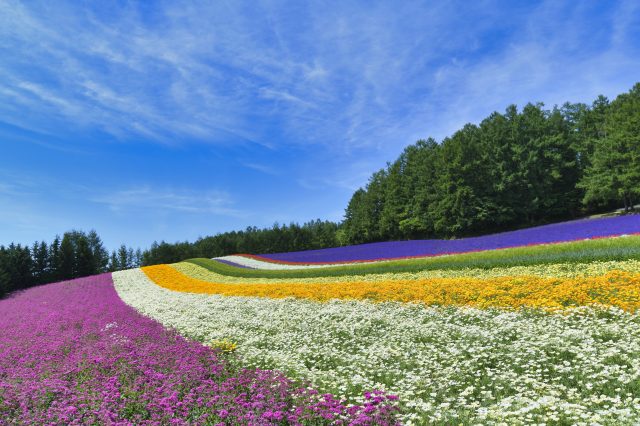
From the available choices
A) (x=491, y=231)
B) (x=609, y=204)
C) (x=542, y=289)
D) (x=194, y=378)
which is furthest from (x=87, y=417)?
(x=609, y=204)

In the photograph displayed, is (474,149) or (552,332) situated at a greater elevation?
(474,149)

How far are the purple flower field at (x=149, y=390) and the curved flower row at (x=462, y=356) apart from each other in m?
0.68

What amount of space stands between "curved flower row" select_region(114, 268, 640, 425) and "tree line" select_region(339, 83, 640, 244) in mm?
39104

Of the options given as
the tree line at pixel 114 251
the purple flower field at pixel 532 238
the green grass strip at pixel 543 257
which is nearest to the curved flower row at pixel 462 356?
the green grass strip at pixel 543 257

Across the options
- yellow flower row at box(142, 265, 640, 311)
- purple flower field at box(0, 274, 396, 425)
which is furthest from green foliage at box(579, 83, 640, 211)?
purple flower field at box(0, 274, 396, 425)

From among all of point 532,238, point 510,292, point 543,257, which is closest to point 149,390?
point 510,292

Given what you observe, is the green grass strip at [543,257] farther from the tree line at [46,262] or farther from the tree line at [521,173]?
the tree line at [46,262]

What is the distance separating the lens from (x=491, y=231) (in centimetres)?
4903

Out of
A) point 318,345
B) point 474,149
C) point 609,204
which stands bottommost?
point 318,345

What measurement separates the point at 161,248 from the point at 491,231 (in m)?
50.5

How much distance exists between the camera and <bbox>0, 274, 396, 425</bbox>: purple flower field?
516 centimetres

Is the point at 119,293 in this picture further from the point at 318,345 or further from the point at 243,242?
the point at 243,242

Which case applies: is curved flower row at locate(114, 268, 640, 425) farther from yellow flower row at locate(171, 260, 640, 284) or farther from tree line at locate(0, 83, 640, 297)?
tree line at locate(0, 83, 640, 297)

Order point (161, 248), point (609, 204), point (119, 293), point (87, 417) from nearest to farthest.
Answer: point (87, 417) < point (119, 293) < point (609, 204) < point (161, 248)
